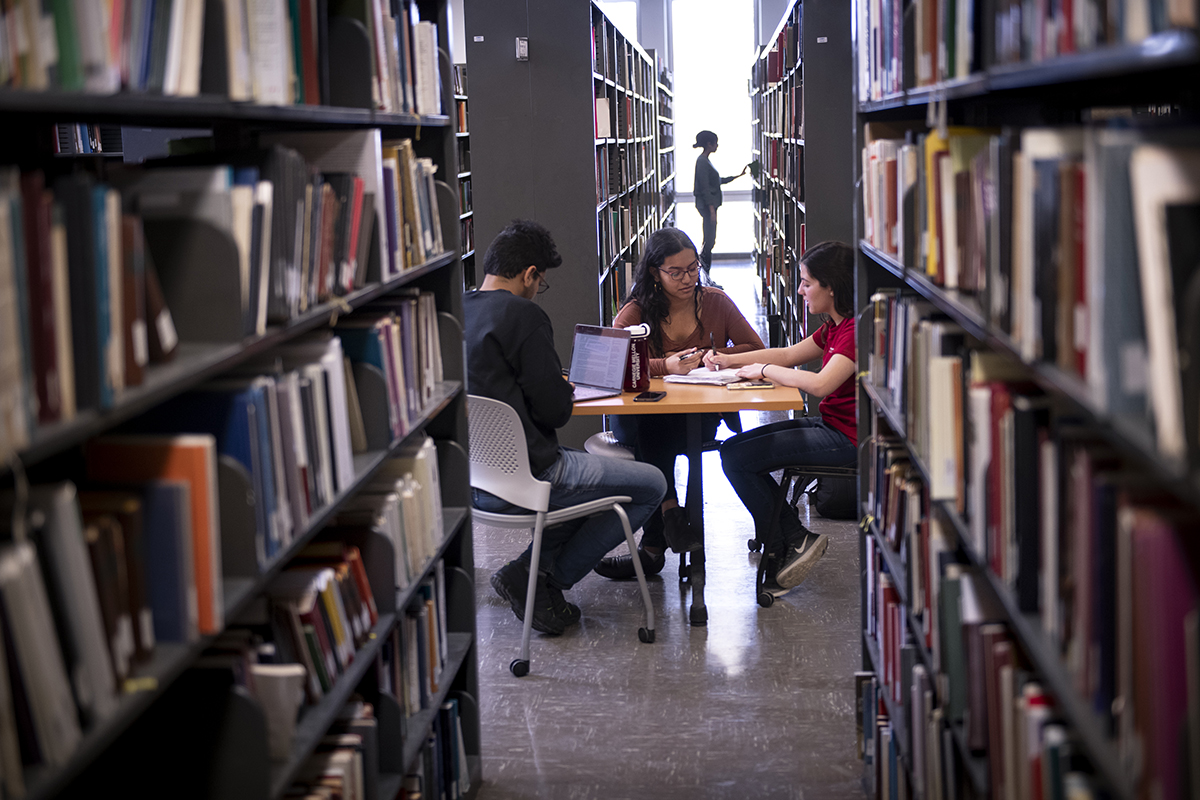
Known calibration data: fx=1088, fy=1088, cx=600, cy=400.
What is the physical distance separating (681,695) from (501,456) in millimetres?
878

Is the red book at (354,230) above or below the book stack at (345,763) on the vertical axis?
above

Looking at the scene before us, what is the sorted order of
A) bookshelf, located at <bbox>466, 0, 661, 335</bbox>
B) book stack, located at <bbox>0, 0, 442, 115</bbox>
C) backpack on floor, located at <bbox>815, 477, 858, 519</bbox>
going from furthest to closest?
bookshelf, located at <bbox>466, 0, 661, 335</bbox> → backpack on floor, located at <bbox>815, 477, 858, 519</bbox> → book stack, located at <bbox>0, 0, 442, 115</bbox>

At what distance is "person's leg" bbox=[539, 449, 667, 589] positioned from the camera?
3.39 metres

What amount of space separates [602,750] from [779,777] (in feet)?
1.56

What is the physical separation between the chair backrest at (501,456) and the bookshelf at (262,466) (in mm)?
552

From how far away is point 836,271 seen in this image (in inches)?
147

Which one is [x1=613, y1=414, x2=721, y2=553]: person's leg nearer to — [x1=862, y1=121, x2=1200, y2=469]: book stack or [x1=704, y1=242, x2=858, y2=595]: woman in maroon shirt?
[x1=704, y1=242, x2=858, y2=595]: woman in maroon shirt

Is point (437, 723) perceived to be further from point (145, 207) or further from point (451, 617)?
point (145, 207)

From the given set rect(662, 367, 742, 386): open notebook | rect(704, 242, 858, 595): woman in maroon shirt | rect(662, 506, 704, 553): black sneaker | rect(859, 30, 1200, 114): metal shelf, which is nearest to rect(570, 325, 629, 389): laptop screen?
Answer: rect(662, 367, 742, 386): open notebook

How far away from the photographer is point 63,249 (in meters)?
1.02

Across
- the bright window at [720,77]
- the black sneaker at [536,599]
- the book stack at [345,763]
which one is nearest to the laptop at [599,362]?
the black sneaker at [536,599]

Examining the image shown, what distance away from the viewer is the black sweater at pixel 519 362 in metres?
3.25

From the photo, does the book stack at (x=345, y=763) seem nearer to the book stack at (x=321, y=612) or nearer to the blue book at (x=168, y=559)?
the book stack at (x=321, y=612)

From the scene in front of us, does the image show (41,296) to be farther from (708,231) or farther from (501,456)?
(708,231)
